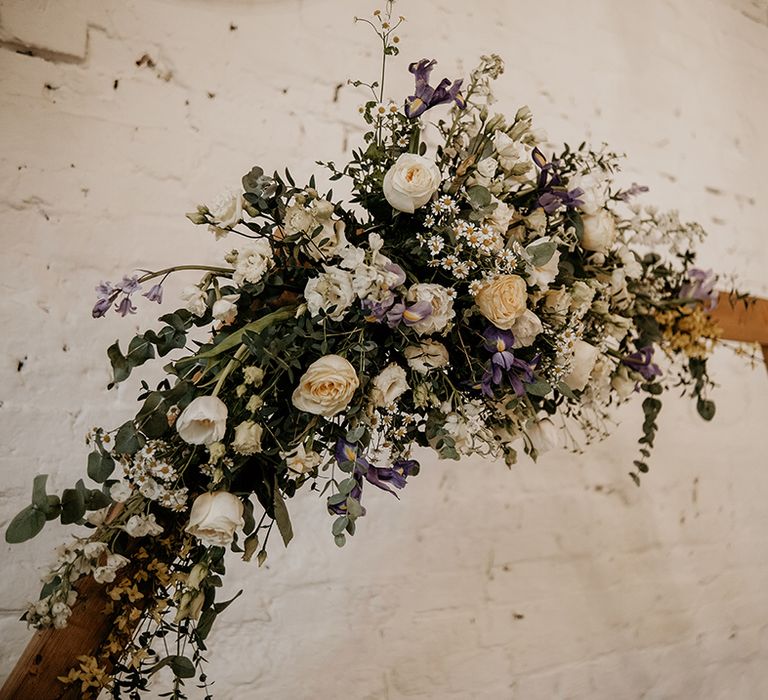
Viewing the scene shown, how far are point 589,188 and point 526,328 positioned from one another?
9.7 inches

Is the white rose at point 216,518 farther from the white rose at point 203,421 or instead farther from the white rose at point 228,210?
the white rose at point 228,210

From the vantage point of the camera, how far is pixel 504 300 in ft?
2.50

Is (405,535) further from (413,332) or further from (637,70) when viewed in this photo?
(637,70)

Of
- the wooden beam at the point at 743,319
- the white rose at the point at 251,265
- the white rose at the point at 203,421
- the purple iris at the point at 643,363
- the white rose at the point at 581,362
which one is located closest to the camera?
the white rose at the point at 203,421

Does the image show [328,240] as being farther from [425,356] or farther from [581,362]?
[581,362]

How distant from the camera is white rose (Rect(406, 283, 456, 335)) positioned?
0.75 metres

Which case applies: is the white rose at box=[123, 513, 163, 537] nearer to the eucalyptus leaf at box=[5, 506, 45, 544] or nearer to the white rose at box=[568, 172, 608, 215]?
the eucalyptus leaf at box=[5, 506, 45, 544]

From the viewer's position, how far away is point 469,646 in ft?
4.43

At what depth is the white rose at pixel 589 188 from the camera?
0.90 m

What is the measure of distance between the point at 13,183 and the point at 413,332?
0.72m

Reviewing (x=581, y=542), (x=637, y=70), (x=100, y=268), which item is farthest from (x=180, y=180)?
(x=637, y=70)

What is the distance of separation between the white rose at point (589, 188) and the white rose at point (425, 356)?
30 centimetres

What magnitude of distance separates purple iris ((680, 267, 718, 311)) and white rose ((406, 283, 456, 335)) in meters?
0.61

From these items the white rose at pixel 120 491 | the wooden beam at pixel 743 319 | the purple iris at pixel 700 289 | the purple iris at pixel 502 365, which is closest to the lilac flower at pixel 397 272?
the purple iris at pixel 502 365
